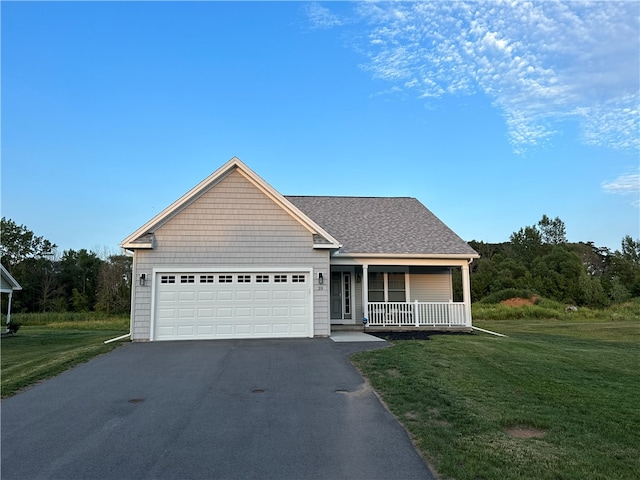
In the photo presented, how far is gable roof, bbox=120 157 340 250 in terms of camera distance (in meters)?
13.3

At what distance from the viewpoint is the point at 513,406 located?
6.22m

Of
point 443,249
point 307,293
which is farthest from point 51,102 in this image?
point 443,249

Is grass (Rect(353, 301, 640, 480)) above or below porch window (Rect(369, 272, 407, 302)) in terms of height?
below

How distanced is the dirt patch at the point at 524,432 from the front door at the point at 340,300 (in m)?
11.9

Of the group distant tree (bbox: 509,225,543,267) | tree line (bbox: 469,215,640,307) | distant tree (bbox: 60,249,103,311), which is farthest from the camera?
distant tree (bbox: 509,225,543,267)

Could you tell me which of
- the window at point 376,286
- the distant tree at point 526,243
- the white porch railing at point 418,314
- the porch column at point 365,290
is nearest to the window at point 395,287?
the window at point 376,286

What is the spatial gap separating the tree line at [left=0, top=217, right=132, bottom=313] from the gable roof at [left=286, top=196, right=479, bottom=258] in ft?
92.1

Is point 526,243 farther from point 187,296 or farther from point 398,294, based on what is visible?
point 187,296

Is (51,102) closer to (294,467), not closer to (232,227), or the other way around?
(232,227)

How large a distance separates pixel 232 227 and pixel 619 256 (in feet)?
180

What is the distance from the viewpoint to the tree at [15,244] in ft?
148

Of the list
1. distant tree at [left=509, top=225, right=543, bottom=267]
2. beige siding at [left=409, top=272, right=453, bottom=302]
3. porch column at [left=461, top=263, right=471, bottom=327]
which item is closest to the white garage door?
beige siding at [left=409, top=272, right=453, bottom=302]

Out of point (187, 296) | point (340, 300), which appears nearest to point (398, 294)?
point (340, 300)

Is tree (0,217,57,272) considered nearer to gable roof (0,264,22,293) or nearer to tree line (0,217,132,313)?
tree line (0,217,132,313)
